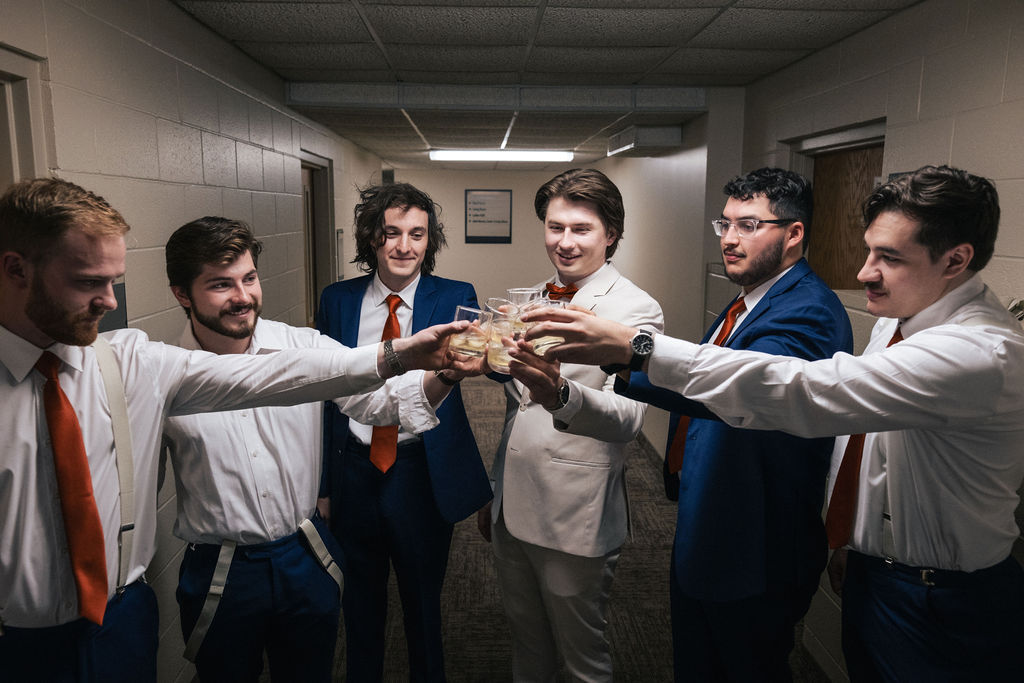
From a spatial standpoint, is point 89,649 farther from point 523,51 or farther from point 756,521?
point 523,51

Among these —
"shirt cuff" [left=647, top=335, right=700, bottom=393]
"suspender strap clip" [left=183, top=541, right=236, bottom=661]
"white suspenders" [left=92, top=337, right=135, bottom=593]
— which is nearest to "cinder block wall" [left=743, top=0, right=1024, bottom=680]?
"shirt cuff" [left=647, top=335, right=700, bottom=393]

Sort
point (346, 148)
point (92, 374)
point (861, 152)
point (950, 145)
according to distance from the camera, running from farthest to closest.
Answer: point (346, 148)
point (861, 152)
point (950, 145)
point (92, 374)

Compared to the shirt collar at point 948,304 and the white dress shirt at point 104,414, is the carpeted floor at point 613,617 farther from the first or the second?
the shirt collar at point 948,304

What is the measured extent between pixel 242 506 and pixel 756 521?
117 cm

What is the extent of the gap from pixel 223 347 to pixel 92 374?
38 centimetres

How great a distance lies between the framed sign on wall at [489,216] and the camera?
9.72 meters

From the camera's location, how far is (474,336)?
4.70ft

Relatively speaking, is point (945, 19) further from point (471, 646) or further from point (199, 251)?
point (471, 646)

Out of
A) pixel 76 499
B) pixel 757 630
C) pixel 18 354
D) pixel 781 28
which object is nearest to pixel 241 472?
pixel 76 499

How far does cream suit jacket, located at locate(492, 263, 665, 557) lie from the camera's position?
1.77 m

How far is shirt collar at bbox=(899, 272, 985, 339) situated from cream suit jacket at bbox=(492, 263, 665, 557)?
2.03 feet

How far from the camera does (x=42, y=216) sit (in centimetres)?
111

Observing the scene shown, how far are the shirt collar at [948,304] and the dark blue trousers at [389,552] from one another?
4.29ft

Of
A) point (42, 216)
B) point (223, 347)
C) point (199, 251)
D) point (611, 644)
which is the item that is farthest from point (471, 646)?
point (42, 216)
